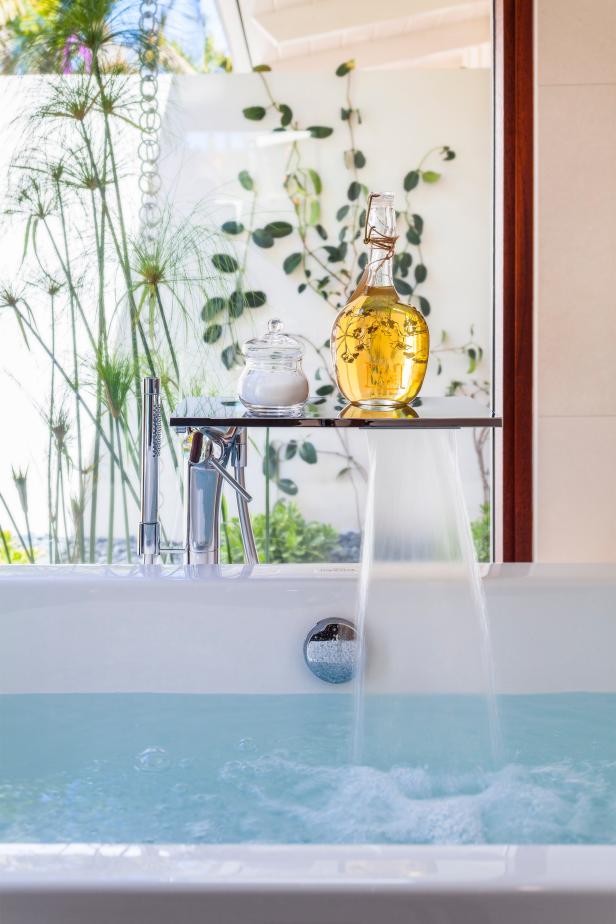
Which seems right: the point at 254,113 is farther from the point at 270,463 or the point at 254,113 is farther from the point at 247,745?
the point at 247,745

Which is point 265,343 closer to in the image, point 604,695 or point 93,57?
point 604,695

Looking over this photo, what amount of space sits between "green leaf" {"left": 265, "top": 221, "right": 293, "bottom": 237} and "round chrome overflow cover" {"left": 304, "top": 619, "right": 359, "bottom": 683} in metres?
1.25

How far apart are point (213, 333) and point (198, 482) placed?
0.89 meters

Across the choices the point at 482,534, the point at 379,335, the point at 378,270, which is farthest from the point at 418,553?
the point at 482,534

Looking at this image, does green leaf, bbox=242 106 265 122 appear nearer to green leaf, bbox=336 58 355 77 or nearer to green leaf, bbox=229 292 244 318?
green leaf, bbox=336 58 355 77

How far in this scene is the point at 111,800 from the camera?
1.40 metres

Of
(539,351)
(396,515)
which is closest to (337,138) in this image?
(539,351)

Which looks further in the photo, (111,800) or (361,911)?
(111,800)

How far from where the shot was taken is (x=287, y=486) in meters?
2.70

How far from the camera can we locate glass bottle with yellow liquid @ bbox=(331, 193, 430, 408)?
1702mm

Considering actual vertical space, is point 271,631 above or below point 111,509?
below

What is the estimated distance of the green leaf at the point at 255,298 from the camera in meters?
2.63

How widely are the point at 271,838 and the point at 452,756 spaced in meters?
0.41

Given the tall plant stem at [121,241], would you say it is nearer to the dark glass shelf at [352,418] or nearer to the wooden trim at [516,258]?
the dark glass shelf at [352,418]
